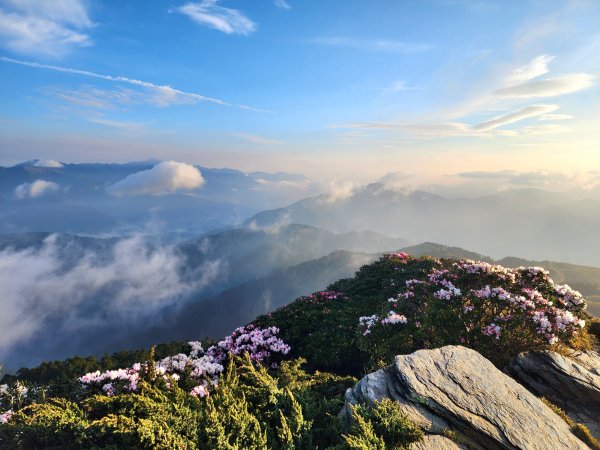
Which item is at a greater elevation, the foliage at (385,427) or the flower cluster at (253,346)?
the foliage at (385,427)

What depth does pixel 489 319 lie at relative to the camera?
469 inches

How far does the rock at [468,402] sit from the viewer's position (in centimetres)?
691

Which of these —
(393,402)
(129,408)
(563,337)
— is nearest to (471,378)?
(393,402)

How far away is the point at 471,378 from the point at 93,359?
29761 millimetres

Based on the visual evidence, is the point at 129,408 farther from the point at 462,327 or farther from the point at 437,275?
the point at 437,275

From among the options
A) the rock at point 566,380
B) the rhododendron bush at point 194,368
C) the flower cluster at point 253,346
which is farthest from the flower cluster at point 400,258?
the rock at point 566,380

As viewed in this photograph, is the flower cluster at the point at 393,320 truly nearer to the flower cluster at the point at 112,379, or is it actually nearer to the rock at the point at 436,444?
the rock at the point at 436,444

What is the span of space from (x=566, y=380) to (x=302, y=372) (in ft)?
26.0

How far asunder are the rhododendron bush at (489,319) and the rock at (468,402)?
2941mm

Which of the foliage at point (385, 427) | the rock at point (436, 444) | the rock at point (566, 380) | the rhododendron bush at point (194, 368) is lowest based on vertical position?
the rhododendron bush at point (194, 368)

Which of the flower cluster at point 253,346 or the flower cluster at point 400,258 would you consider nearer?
the flower cluster at point 253,346

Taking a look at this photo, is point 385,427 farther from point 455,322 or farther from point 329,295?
point 329,295

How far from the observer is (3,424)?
825 centimetres

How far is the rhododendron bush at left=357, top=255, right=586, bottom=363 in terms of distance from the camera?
11.3m
